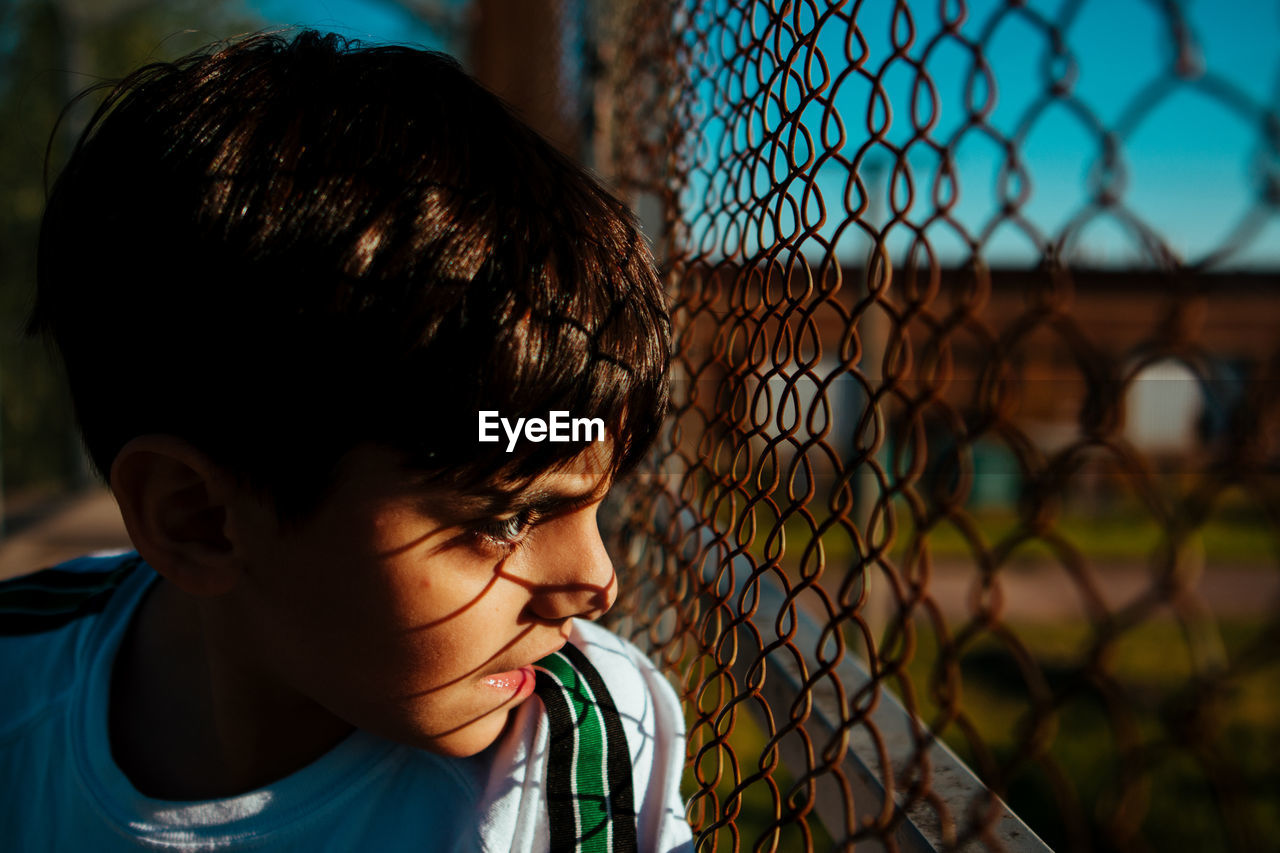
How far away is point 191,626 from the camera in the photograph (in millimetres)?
1203

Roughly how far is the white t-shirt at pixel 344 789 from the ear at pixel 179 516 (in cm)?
30

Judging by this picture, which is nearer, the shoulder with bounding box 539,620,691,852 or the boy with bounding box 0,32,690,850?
the boy with bounding box 0,32,690,850

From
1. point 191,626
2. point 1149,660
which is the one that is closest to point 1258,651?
point 191,626

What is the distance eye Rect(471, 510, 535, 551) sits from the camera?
873 millimetres

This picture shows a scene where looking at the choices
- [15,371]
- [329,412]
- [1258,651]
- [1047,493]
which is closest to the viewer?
[1258,651]

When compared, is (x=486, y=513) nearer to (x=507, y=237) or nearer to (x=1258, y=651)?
(x=507, y=237)

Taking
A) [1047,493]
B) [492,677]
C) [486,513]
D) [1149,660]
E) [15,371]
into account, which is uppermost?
[1047,493]

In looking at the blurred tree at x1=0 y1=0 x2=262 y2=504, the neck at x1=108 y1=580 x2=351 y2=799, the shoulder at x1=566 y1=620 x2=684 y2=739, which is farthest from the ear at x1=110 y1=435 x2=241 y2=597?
the blurred tree at x1=0 y1=0 x2=262 y2=504

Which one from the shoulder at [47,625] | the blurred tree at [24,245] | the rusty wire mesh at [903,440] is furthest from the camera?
the blurred tree at [24,245]

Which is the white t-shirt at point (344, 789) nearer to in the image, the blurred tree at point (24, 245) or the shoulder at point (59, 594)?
the shoulder at point (59, 594)

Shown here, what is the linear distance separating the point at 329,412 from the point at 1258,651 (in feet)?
2.40

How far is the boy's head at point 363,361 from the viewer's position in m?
0.83

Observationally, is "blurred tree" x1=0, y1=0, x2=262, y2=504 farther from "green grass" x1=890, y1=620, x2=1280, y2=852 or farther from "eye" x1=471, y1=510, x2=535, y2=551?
"eye" x1=471, y1=510, x2=535, y2=551

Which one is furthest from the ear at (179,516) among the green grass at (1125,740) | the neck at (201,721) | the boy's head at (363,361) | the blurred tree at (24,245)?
the blurred tree at (24,245)
